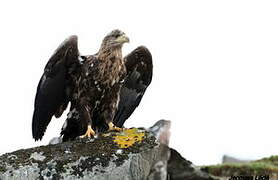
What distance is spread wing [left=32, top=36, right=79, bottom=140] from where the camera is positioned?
26.2 ft

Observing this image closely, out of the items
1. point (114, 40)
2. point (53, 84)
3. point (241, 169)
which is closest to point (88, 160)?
point (53, 84)

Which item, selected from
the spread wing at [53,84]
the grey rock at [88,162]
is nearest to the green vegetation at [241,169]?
the grey rock at [88,162]

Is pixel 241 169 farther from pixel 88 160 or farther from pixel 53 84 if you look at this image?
pixel 53 84

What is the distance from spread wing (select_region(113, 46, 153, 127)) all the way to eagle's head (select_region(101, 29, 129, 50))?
997 mm

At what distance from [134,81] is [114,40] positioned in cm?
146

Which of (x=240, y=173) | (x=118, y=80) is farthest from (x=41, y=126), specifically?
(x=240, y=173)

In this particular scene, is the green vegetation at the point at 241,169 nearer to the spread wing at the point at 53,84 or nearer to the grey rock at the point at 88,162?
the grey rock at the point at 88,162

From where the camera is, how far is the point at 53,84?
8.07m

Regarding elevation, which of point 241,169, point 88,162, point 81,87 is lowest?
point 241,169

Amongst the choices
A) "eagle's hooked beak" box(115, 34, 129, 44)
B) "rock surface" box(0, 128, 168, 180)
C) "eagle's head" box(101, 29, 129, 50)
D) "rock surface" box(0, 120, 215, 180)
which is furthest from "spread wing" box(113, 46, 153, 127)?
"rock surface" box(0, 128, 168, 180)

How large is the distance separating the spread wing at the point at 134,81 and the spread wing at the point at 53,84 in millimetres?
1216

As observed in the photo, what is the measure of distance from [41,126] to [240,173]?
149 inches

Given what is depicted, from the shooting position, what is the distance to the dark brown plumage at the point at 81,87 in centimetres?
782

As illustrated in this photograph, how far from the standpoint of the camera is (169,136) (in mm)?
6977
